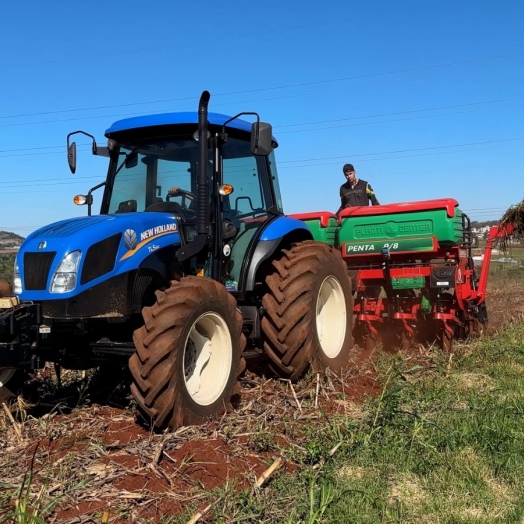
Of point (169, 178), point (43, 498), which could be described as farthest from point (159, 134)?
point (43, 498)

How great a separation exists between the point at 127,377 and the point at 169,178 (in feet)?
5.88

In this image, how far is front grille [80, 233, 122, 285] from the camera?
177 inches

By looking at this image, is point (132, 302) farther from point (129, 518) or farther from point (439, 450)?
point (439, 450)

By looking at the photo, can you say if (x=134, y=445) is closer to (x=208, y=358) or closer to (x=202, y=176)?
(x=208, y=358)

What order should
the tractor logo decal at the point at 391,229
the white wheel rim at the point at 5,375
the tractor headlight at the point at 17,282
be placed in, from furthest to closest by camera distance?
the tractor logo decal at the point at 391,229 → the white wheel rim at the point at 5,375 → the tractor headlight at the point at 17,282

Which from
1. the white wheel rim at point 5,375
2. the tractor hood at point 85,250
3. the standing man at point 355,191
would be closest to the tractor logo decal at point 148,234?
the tractor hood at point 85,250

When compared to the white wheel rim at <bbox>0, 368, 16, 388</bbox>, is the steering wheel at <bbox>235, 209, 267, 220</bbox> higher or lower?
higher

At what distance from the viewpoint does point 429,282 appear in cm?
744

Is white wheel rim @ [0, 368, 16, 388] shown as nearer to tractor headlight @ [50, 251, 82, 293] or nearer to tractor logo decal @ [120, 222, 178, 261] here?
tractor headlight @ [50, 251, 82, 293]

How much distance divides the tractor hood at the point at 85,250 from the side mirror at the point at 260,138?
3.22 feet

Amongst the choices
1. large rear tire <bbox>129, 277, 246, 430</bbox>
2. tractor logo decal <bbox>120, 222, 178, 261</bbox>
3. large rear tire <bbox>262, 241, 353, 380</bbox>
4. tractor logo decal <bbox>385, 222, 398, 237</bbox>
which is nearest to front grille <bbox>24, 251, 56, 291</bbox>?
tractor logo decal <bbox>120, 222, 178, 261</bbox>

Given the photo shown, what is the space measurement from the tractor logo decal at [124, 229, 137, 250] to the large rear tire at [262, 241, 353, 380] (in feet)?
4.40

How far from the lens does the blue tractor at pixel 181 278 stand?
430 cm

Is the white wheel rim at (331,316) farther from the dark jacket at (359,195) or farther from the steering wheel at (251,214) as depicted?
the dark jacket at (359,195)
